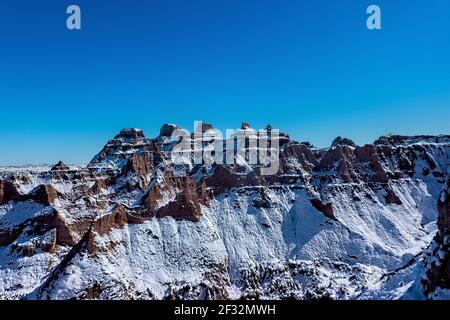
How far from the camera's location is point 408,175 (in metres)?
193

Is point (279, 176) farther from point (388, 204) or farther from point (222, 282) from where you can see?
point (222, 282)

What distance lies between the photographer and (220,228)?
138250mm

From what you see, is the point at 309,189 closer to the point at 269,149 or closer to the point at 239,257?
the point at 269,149

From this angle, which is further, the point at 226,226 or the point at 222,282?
the point at 226,226

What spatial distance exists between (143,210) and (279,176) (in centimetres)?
7089

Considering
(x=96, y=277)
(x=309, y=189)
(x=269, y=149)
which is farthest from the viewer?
(x=269, y=149)

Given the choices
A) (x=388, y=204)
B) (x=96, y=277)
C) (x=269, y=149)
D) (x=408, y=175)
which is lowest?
(x=96, y=277)

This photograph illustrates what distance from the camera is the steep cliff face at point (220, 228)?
104m

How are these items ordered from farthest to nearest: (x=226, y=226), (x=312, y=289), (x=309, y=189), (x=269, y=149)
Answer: (x=269, y=149) < (x=309, y=189) < (x=226, y=226) < (x=312, y=289)

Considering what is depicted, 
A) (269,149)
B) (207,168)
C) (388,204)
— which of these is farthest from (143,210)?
(388,204)

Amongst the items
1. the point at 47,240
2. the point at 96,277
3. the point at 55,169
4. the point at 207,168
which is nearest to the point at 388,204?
the point at 207,168

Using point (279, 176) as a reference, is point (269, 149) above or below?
above

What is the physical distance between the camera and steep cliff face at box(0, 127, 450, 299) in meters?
104

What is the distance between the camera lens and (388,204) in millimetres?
167750
